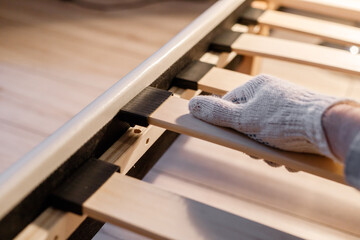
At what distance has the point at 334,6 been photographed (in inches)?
53.4

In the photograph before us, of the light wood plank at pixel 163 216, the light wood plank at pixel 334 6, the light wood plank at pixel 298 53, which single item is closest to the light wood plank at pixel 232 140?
the light wood plank at pixel 163 216

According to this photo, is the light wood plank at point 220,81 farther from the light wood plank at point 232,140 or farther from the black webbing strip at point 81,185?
the black webbing strip at point 81,185

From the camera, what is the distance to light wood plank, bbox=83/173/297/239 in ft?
1.98

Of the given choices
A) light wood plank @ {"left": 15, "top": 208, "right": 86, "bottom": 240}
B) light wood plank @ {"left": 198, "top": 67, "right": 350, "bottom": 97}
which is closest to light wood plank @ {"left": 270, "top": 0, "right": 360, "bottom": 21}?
light wood plank @ {"left": 198, "top": 67, "right": 350, "bottom": 97}

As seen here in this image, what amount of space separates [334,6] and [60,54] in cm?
106

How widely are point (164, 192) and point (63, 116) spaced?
2.68ft

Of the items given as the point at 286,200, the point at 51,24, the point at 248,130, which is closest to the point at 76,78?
the point at 51,24

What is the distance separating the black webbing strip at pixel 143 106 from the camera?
794 mm

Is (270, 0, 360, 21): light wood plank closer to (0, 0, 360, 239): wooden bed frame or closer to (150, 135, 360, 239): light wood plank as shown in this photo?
(0, 0, 360, 239): wooden bed frame

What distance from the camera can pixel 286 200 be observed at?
106 cm

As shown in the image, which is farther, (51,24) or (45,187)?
(51,24)

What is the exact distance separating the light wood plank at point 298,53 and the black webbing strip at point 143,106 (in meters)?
0.35

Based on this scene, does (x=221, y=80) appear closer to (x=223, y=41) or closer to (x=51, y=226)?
(x=223, y=41)

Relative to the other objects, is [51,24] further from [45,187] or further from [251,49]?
[45,187]
